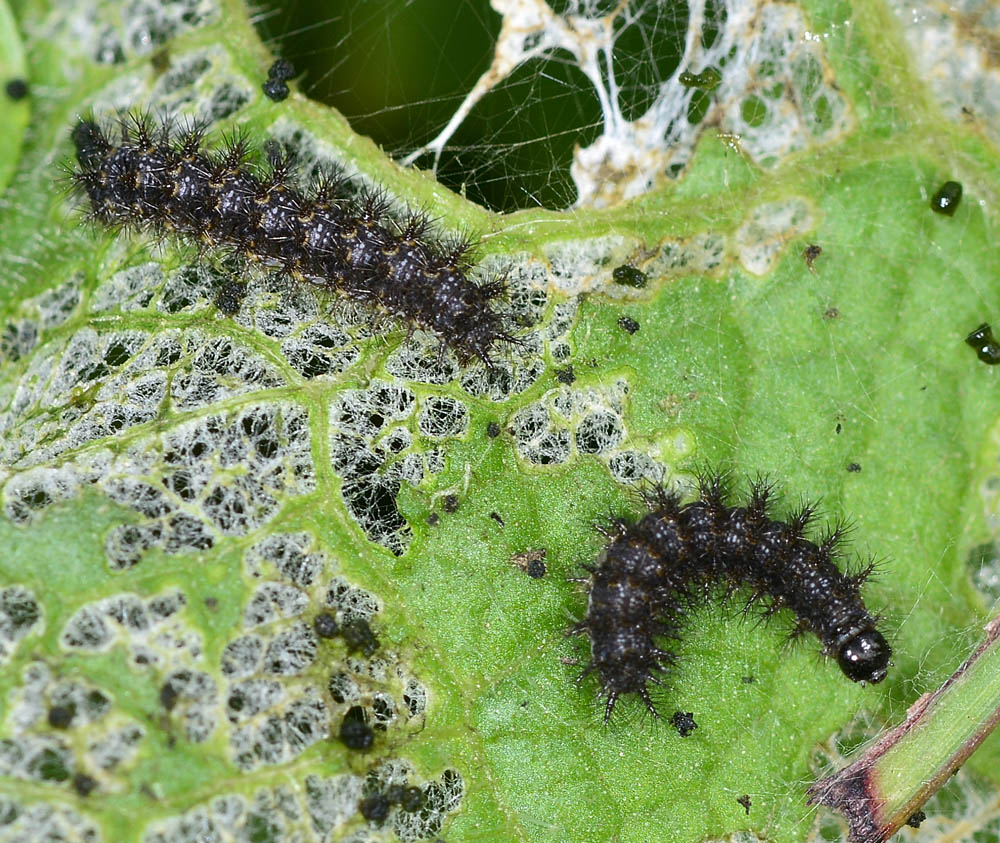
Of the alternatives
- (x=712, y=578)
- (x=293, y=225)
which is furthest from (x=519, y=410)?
(x=293, y=225)

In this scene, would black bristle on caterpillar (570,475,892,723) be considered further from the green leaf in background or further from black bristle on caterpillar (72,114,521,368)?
black bristle on caterpillar (72,114,521,368)

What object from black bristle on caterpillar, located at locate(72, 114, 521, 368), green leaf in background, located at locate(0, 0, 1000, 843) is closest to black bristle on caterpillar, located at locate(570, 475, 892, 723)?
green leaf in background, located at locate(0, 0, 1000, 843)

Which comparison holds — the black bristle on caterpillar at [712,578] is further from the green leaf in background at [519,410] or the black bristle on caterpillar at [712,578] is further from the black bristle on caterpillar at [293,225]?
the black bristle on caterpillar at [293,225]

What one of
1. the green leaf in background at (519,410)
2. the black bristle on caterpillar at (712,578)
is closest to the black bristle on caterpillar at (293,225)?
the green leaf in background at (519,410)

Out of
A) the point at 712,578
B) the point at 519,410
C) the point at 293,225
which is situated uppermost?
the point at 293,225

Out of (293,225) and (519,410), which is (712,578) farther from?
(293,225)

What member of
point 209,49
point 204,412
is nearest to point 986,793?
point 204,412
